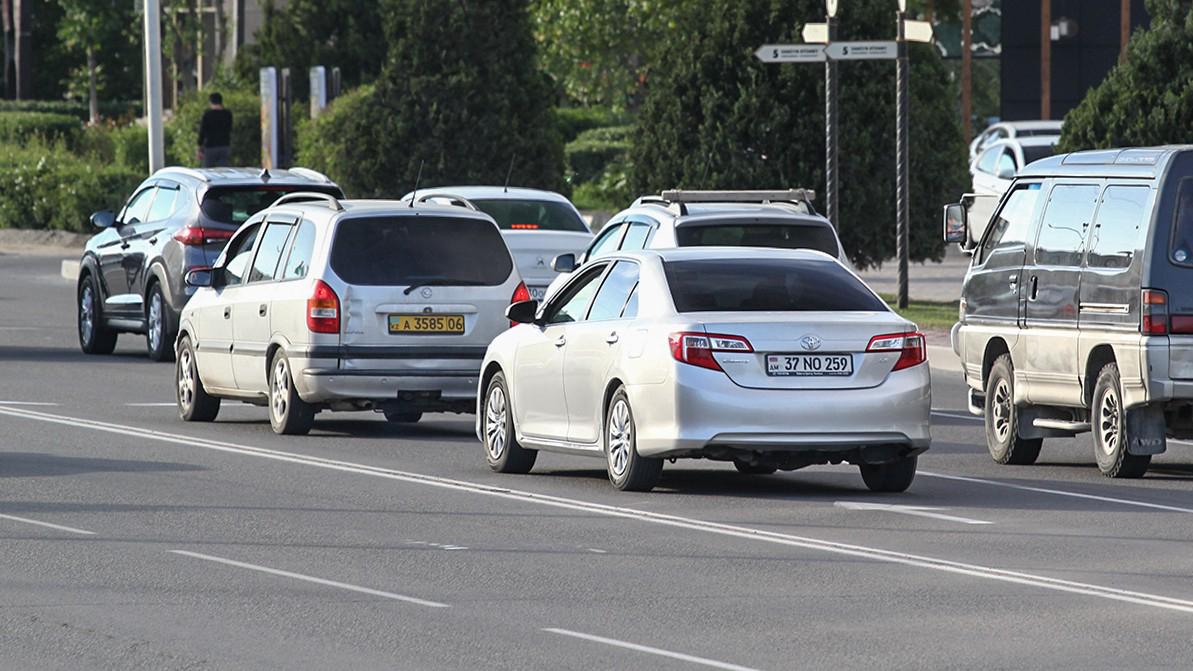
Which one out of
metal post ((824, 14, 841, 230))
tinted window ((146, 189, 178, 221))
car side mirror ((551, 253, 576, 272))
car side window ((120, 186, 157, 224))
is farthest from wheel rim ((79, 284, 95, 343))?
metal post ((824, 14, 841, 230))

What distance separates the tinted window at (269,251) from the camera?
18484mm

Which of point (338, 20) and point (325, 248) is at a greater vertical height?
point (338, 20)

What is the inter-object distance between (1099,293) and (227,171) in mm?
11684

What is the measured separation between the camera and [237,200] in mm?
24172

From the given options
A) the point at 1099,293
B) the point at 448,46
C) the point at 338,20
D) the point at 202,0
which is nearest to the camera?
the point at 1099,293

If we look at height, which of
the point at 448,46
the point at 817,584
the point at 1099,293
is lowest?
the point at 817,584

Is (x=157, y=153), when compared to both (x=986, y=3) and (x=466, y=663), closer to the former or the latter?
(x=466, y=663)

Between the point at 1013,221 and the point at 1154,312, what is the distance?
199 centimetres

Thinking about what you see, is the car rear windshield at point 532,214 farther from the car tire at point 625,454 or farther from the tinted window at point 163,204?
the car tire at point 625,454

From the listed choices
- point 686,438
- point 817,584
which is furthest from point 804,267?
point 817,584

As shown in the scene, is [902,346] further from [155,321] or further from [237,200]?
[155,321]

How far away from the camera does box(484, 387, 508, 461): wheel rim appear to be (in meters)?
15.6

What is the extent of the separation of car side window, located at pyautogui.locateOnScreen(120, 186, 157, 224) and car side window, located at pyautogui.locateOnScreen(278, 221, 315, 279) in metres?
7.29

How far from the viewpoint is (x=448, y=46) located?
38750 millimetres
